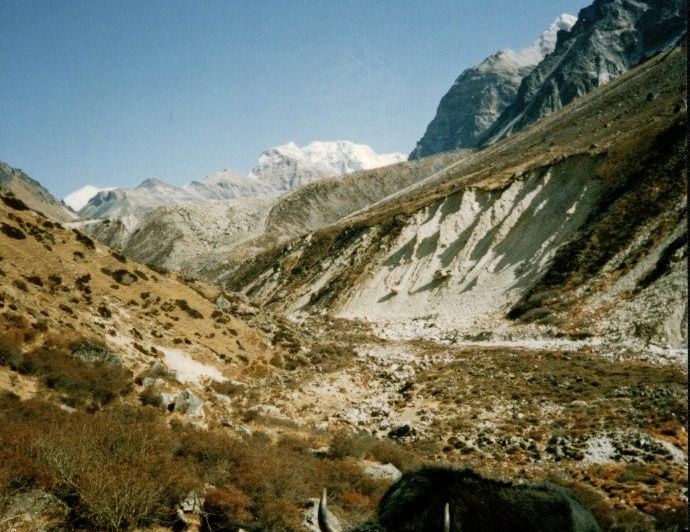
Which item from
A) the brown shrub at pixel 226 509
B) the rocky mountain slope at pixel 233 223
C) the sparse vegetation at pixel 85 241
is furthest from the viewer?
the rocky mountain slope at pixel 233 223

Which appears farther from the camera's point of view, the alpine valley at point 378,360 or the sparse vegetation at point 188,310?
the sparse vegetation at point 188,310

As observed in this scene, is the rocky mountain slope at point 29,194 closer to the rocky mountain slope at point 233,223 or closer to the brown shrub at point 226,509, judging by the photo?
the rocky mountain slope at point 233,223

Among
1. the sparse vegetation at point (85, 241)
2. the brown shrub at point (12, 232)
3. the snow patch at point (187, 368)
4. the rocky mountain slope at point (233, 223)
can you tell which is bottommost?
the snow patch at point (187, 368)

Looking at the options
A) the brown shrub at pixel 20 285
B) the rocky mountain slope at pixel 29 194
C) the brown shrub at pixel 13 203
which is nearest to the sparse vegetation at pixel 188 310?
the brown shrub at pixel 20 285

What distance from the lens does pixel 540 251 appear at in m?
36.9

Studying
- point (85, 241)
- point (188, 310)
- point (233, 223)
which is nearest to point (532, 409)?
point (188, 310)

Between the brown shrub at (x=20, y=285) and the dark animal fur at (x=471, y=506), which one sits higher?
the brown shrub at (x=20, y=285)

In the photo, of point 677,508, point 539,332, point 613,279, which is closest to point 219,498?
point 677,508

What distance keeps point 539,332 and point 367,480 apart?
69.4ft

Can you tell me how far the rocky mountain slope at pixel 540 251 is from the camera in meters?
27.3

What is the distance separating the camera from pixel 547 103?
13000 cm

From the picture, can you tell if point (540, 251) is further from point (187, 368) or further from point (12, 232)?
point (12, 232)

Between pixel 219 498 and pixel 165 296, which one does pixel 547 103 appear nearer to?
pixel 165 296

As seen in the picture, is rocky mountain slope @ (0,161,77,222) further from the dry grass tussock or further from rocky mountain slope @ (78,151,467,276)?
the dry grass tussock
